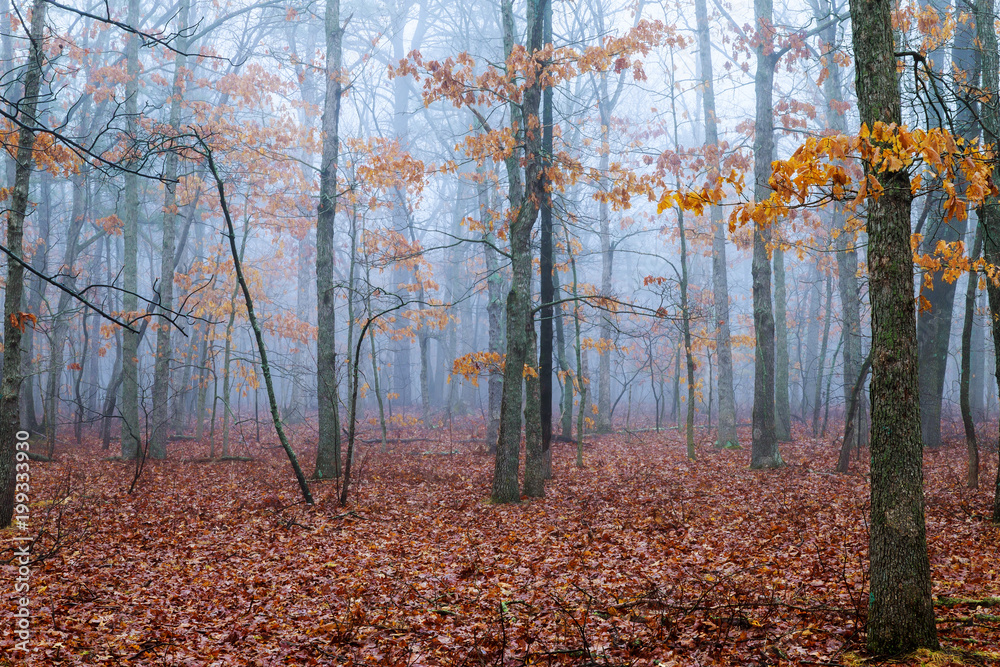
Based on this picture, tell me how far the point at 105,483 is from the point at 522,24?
22.6 meters

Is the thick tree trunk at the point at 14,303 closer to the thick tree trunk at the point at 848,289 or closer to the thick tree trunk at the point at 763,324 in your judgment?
the thick tree trunk at the point at 763,324

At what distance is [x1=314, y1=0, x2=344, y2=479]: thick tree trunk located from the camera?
12195 millimetres

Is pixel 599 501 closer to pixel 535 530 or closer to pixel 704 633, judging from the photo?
pixel 535 530

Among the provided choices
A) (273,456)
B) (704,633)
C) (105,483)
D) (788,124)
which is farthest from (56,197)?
(704,633)

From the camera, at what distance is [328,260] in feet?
41.0

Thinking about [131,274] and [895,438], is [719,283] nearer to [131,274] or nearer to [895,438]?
[895,438]

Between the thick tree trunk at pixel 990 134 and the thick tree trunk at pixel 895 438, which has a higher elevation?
the thick tree trunk at pixel 990 134

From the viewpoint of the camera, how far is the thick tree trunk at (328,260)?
12.2 metres

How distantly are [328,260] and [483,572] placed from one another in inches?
316

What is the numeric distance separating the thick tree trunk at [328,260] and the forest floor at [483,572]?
1.35m

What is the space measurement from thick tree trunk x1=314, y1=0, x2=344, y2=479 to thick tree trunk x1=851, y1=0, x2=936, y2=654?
394 inches

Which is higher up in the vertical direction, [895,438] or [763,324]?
[763,324]

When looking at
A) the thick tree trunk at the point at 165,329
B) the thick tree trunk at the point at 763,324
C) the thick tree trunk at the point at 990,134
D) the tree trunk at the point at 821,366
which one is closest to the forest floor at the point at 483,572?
the thick tree trunk at the point at 763,324

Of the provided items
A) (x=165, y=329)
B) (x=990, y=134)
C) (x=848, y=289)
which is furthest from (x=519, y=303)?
(x=848, y=289)
